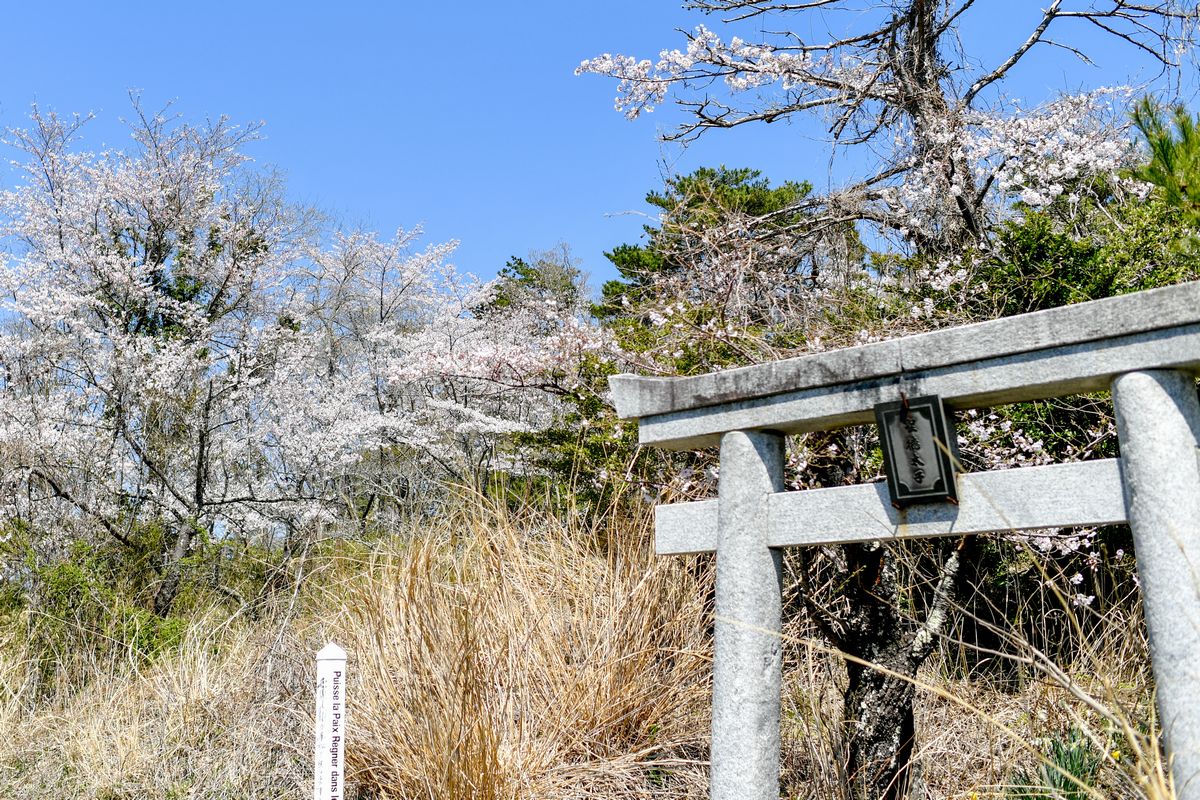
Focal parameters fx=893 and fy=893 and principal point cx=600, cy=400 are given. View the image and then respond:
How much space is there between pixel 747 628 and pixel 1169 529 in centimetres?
113

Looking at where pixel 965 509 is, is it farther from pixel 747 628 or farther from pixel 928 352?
pixel 747 628

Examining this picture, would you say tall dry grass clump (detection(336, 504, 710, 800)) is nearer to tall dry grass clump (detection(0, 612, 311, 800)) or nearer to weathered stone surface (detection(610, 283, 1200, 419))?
tall dry grass clump (detection(0, 612, 311, 800))

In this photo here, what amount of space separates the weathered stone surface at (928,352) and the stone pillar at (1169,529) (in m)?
0.15

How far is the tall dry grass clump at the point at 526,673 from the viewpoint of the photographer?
10.6 feet

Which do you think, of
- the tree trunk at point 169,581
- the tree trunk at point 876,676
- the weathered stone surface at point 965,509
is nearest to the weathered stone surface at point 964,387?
the weathered stone surface at point 965,509

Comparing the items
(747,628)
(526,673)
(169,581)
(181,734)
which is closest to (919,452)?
(747,628)

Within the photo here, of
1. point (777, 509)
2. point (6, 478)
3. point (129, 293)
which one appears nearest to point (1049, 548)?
point (777, 509)

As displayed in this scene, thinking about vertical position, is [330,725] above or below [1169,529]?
below

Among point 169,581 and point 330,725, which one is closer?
point 330,725

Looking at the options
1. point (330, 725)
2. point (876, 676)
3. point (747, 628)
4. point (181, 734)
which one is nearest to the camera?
point (747, 628)

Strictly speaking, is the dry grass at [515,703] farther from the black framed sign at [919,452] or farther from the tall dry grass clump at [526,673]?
the black framed sign at [919,452]

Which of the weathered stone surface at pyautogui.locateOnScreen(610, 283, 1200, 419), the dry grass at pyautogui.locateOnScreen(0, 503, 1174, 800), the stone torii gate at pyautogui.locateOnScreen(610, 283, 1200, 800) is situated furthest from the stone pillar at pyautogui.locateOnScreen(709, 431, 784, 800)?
the dry grass at pyautogui.locateOnScreen(0, 503, 1174, 800)

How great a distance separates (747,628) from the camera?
105 inches

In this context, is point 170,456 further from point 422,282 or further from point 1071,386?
point 1071,386
